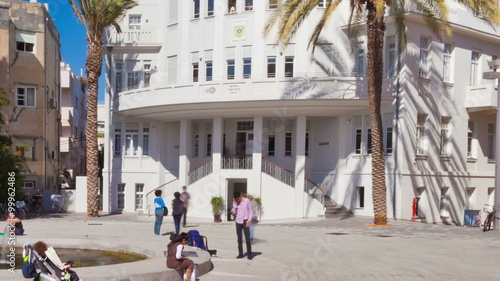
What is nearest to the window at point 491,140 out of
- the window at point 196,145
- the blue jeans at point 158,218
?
the window at point 196,145

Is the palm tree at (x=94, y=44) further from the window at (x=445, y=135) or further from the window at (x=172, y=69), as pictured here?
the window at (x=445, y=135)

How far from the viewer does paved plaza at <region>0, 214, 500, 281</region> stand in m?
12.1

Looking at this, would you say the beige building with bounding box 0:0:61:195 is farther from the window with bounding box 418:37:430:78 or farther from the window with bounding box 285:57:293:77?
the window with bounding box 418:37:430:78

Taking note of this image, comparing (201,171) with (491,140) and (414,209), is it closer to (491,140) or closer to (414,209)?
(414,209)

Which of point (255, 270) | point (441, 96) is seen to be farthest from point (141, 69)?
point (255, 270)

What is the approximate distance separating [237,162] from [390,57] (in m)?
9.33

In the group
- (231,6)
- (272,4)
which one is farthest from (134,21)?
(272,4)

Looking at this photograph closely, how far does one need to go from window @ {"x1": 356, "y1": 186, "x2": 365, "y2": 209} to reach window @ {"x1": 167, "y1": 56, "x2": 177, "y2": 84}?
11.8 metres

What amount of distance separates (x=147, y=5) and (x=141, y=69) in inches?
152

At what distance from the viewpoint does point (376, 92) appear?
78.5 ft

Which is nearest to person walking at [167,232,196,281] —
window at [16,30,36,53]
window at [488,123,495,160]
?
window at [488,123,495,160]

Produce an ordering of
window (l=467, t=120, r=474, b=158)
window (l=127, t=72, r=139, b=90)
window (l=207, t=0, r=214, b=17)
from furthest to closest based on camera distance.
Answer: window (l=127, t=72, r=139, b=90) → window (l=467, t=120, r=474, b=158) → window (l=207, t=0, r=214, b=17)

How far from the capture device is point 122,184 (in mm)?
36375

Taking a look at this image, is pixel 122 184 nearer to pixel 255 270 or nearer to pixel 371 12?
pixel 371 12
